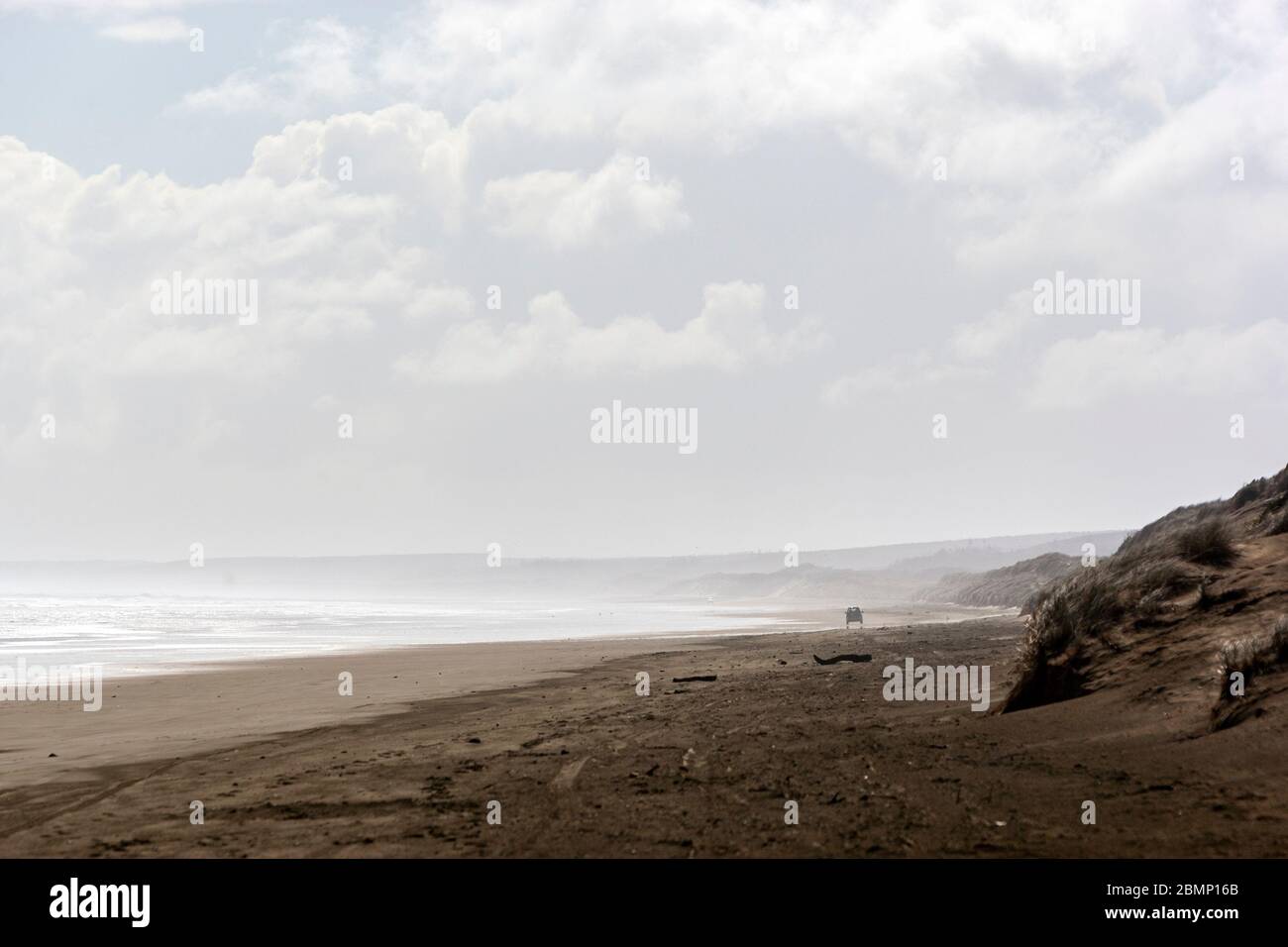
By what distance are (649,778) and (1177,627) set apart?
694 cm

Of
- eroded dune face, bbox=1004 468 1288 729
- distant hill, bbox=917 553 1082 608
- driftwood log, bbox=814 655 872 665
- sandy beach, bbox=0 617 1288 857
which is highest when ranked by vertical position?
eroded dune face, bbox=1004 468 1288 729

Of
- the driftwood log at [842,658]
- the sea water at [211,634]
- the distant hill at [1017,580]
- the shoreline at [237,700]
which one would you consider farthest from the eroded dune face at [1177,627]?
the distant hill at [1017,580]

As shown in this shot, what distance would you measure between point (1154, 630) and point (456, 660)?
818 inches

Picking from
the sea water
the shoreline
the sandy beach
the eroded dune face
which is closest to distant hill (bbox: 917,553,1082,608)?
the sea water

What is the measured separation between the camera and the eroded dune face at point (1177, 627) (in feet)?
32.2

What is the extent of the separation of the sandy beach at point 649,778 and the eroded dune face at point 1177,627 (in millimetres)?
519

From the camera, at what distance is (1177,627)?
40.2 feet

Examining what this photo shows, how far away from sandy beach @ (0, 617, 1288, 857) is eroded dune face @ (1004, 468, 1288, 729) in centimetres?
52

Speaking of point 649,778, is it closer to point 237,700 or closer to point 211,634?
point 237,700

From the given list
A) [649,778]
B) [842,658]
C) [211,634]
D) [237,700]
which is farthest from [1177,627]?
[211,634]

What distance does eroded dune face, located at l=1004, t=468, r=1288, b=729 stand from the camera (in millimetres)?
9805

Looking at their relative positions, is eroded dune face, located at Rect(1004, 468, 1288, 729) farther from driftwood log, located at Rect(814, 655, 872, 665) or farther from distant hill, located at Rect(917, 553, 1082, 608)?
distant hill, located at Rect(917, 553, 1082, 608)
